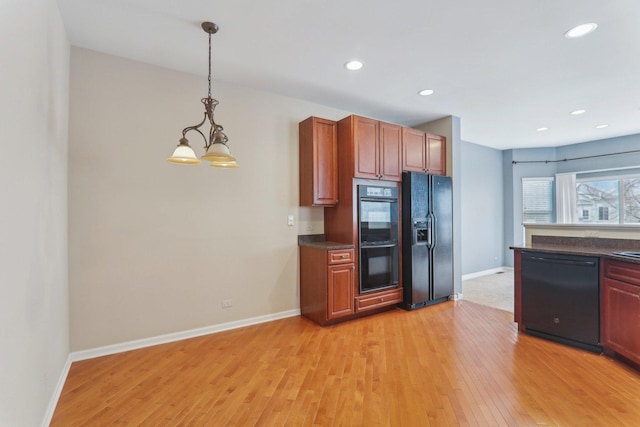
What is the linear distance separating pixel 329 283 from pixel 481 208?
15.0 feet

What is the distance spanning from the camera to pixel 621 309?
2555 millimetres

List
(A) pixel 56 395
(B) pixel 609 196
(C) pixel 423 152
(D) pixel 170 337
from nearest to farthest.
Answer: (A) pixel 56 395, (D) pixel 170 337, (C) pixel 423 152, (B) pixel 609 196

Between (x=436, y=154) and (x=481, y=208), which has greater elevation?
(x=436, y=154)

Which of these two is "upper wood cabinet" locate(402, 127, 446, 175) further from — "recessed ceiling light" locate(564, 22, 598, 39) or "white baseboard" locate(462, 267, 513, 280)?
"white baseboard" locate(462, 267, 513, 280)

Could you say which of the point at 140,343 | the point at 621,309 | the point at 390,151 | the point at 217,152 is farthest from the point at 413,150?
the point at 140,343

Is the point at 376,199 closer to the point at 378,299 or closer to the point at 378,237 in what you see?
the point at 378,237

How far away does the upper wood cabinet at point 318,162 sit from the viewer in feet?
12.1

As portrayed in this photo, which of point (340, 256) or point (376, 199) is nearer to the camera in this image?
point (340, 256)

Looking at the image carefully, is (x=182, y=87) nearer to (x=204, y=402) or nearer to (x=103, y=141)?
(x=103, y=141)

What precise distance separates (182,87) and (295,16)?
5.01 feet

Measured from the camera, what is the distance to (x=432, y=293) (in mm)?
4230

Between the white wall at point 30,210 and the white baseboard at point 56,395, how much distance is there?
6 cm

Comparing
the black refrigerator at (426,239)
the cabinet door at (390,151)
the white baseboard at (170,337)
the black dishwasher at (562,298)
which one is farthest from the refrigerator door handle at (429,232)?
the white baseboard at (170,337)

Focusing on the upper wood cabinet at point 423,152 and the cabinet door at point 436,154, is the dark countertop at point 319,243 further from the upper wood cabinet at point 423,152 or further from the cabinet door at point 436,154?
the cabinet door at point 436,154
